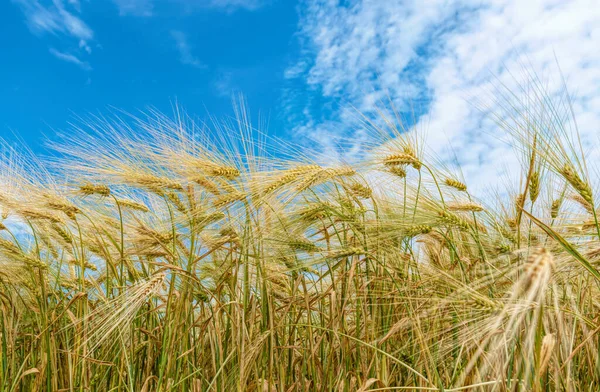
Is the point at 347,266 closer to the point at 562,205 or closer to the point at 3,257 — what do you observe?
the point at 562,205

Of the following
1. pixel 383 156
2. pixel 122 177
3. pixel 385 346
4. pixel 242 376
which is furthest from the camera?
pixel 122 177

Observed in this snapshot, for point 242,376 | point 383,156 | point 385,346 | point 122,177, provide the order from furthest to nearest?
point 122,177 → point 383,156 → point 385,346 → point 242,376

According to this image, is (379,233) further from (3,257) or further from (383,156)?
(3,257)

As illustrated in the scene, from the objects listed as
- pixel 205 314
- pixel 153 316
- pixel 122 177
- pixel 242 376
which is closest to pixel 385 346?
pixel 242 376

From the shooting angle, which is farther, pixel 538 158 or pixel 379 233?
pixel 379 233

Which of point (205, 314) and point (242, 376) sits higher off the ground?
point (205, 314)

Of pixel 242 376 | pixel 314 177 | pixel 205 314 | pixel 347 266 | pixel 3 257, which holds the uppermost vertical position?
pixel 314 177

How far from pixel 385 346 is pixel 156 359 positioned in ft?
3.04

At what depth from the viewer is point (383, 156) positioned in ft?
6.83

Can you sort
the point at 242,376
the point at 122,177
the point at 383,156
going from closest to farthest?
1. the point at 242,376
2. the point at 383,156
3. the point at 122,177

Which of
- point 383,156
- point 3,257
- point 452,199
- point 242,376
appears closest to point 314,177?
point 383,156

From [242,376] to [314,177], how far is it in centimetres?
75

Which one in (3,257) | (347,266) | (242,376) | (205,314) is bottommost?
(242,376)

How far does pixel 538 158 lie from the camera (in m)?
1.69
